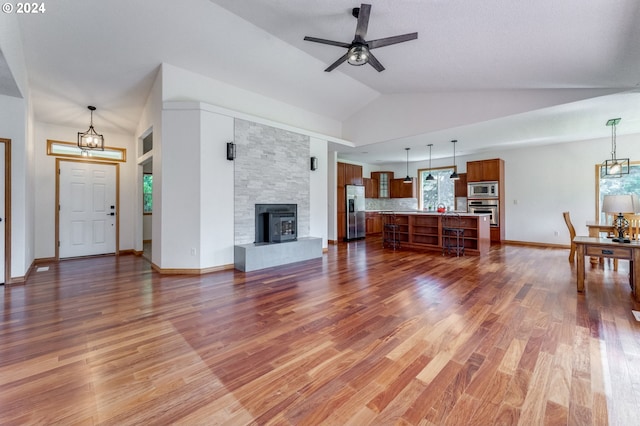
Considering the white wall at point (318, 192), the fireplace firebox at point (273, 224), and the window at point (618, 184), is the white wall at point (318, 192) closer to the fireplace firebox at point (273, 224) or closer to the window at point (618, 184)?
the fireplace firebox at point (273, 224)

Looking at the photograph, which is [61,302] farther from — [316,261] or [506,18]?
[506,18]

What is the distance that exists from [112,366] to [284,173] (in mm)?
4128

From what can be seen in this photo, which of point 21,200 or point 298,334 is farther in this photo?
point 21,200

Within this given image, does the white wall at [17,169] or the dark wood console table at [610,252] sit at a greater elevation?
the white wall at [17,169]

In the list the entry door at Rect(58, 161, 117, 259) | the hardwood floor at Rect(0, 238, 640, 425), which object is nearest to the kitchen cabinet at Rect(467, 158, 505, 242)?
the hardwood floor at Rect(0, 238, 640, 425)

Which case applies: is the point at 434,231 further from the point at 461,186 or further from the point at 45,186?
the point at 45,186

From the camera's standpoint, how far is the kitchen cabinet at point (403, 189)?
9.79 m

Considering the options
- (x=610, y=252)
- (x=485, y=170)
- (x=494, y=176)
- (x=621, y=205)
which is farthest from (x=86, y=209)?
(x=494, y=176)

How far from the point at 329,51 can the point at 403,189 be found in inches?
252

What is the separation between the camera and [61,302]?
10.3 feet

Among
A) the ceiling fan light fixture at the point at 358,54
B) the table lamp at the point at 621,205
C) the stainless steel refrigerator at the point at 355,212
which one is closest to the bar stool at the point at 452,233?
the table lamp at the point at 621,205

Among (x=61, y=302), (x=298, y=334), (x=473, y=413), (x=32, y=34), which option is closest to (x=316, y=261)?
(x=298, y=334)

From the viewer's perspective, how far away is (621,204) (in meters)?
3.31

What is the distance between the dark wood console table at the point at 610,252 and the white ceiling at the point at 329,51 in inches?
80.7
